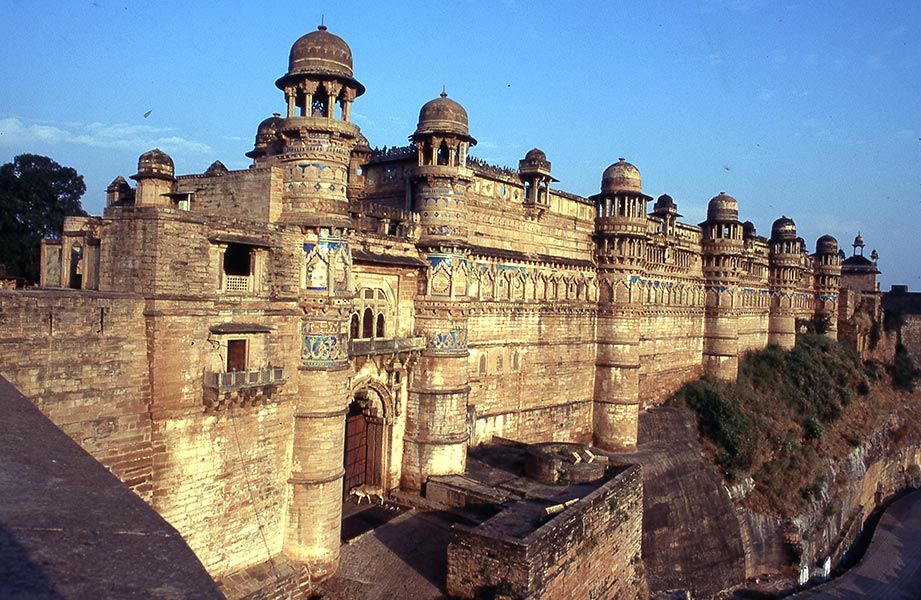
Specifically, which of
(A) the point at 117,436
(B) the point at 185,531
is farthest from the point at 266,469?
(A) the point at 117,436

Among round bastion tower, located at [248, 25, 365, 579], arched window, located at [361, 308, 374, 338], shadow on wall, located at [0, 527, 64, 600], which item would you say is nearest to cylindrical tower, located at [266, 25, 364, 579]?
round bastion tower, located at [248, 25, 365, 579]

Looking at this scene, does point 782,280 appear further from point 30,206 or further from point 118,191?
point 30,206

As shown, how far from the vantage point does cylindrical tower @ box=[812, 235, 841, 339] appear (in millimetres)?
47312

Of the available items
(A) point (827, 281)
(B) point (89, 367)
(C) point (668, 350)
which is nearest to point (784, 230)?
(A) point (827, 281)

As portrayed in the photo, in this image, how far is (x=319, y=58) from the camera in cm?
1348

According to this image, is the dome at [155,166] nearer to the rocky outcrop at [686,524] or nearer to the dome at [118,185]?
the dome at [118,185]

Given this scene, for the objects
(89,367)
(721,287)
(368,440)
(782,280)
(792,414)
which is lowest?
(792,414)

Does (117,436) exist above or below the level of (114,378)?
below

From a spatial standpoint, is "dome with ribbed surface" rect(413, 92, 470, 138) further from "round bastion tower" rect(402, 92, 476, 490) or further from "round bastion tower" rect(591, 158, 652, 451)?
"round bastion tower" rect(591, 158, 652, 451)

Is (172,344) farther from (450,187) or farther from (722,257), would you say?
(722,257)

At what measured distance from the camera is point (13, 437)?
3.93 m

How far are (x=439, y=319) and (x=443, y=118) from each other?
17.3 ft

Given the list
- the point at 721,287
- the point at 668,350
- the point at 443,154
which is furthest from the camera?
the point at 721,287

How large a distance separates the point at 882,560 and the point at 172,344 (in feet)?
97.7
